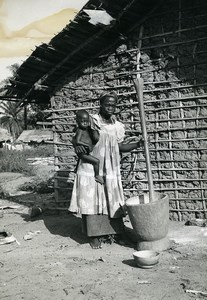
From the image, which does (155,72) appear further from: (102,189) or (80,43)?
(102,189)

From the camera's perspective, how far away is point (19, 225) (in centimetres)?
623

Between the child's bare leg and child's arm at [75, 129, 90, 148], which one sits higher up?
child's arm at [75, 129, 90, 148]

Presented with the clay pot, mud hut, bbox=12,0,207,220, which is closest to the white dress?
the clay pot

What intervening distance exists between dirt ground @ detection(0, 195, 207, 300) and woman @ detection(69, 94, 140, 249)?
13.1 inches

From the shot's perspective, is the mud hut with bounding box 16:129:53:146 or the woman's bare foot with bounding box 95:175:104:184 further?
the mud hut with bounding box 16:129:53:146

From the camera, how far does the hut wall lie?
17.6ft

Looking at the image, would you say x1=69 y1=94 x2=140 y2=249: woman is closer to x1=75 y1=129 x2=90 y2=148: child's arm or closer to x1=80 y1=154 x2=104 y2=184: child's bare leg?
x1=80 y1=154 x2=104 y2=184: child's bare leg

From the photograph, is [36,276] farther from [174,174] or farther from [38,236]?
[174,174]

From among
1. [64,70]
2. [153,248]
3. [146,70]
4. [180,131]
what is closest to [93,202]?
[153,248]

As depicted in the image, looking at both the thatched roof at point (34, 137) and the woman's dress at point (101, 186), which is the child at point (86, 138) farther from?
the thatched roof at point (34, 137)

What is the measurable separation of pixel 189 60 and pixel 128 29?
3.87 ft

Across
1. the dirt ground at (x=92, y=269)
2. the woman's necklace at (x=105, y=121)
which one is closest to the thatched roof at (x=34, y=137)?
the dirt ground at (x=92, y=269)

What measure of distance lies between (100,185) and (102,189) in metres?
0.06

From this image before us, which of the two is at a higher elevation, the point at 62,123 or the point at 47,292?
the point at 62,123
